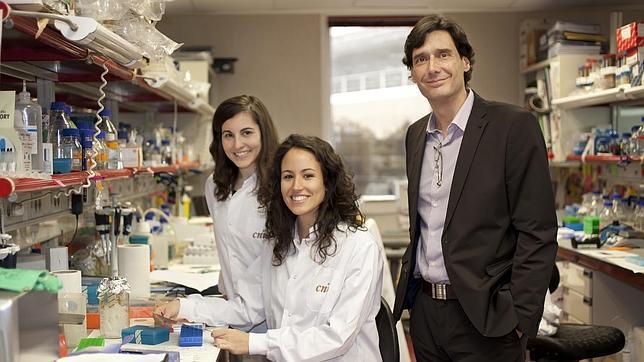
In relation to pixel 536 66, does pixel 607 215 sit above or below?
below

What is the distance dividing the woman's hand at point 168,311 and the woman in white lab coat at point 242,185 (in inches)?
10.6

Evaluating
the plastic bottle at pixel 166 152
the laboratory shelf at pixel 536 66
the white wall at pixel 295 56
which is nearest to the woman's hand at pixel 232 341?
→ the plastic bottle at pixel 166 152

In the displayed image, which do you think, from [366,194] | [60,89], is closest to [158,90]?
[60,89]

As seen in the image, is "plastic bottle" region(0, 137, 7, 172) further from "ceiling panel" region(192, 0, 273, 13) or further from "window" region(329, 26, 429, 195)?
"window" region(329, 26, 429, 195)

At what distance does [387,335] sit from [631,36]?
8.16ft

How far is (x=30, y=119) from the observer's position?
1.86m

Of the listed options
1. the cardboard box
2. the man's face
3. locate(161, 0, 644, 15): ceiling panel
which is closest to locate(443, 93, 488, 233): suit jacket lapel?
the man's face

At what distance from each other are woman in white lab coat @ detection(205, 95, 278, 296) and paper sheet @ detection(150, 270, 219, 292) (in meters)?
0.32

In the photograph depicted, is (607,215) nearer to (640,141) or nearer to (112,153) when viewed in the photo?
(640,141)

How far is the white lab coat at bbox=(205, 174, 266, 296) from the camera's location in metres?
2.52

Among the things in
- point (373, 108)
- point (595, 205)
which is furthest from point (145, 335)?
point (373, 108)

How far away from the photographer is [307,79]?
6.20 m

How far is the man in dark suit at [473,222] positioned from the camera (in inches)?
79.8

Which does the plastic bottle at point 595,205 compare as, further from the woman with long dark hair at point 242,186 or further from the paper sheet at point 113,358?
the paper sheet at point 113,358
